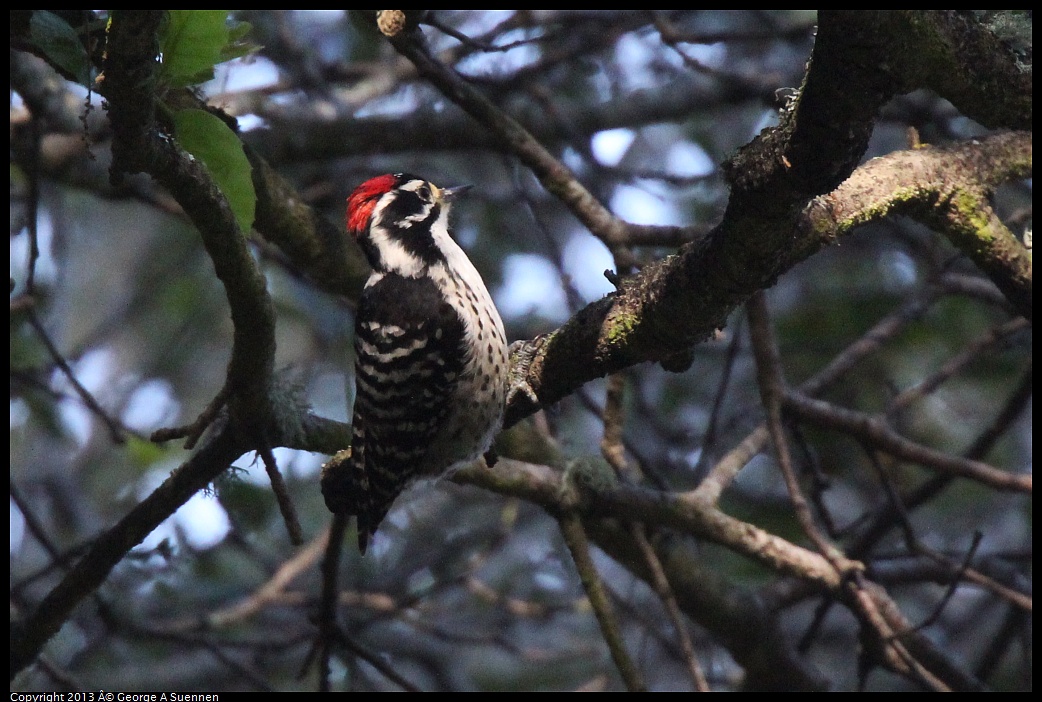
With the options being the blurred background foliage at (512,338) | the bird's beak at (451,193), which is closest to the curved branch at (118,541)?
the blurred background foliage at (512,338)

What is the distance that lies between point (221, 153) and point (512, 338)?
3815 mm

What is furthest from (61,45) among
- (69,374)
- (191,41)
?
(69,374)

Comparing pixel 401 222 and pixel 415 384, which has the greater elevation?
pixel 401 222

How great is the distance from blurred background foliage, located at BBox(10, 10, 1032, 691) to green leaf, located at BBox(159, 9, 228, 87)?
4.86ft

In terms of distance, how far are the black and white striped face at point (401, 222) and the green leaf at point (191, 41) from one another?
5.23 ft

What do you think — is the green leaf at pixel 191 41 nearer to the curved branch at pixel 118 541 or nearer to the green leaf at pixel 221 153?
the green leaf at pixel 221 153

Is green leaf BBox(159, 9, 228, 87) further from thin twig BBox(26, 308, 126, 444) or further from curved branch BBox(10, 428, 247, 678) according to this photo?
thin twig BBox(26, 308, 126, 444)

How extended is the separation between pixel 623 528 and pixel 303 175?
320cm

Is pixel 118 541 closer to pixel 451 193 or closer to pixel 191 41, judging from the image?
pixel 191 41

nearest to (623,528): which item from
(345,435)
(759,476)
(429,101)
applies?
(345,435)

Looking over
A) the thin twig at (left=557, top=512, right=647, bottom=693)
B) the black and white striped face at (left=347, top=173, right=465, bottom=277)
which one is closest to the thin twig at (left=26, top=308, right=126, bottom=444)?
the black and white striped face at (left=347, top=173, right=465, bottom=277)

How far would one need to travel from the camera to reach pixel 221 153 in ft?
8.16

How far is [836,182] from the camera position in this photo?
1.96 meters

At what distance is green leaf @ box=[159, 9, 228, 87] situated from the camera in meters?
2.36
